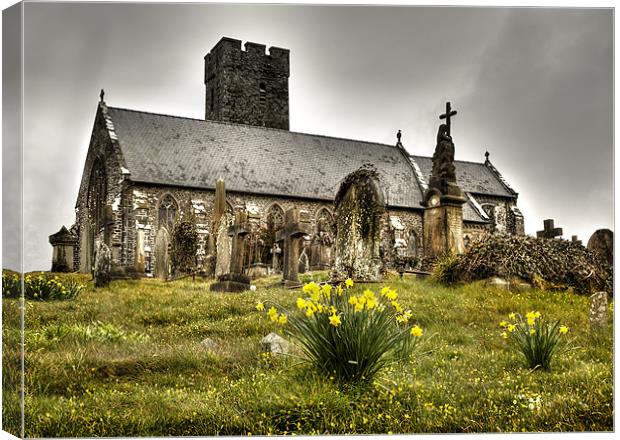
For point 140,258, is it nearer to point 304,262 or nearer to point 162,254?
point 162,254

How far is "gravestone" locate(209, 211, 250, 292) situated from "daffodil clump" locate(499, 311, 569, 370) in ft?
11.2

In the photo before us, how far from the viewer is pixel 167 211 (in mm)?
9352

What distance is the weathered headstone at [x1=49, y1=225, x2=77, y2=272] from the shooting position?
6.43m

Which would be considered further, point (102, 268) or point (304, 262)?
point (304, 262)

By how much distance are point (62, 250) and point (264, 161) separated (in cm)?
409

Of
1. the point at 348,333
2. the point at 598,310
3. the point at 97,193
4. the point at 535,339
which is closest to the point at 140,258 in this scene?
the point at 97,193

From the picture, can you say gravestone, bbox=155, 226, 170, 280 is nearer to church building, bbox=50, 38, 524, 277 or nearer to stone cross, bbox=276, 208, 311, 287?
church building, bbox=50, 38, 524, 277

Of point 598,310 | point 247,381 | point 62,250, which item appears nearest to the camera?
point 247,381

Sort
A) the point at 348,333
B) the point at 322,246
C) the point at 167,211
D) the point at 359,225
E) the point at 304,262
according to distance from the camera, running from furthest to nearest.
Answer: the point at 304,262, the point at 322,246, the point at 167,211, the point at 359,225, the point at 348,333

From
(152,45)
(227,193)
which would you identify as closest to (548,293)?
(227,193)

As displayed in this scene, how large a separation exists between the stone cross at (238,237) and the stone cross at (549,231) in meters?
4.18

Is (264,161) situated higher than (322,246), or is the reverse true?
(264,161)

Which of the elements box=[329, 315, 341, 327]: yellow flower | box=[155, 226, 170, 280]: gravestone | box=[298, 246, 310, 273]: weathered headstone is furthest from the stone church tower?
box=[329, 315, 341, 327]: yellow flower

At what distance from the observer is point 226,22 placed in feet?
22.2
